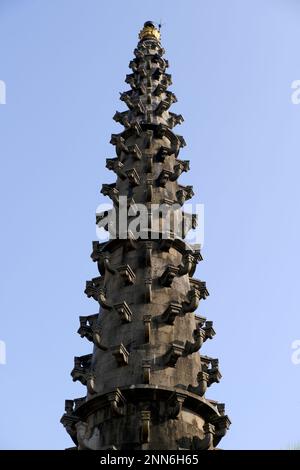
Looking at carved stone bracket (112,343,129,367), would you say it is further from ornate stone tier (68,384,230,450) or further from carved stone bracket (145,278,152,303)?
carved stone bracket (145,278,152,303)

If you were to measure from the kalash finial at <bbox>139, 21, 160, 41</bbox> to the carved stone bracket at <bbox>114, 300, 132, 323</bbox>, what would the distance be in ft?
98.6

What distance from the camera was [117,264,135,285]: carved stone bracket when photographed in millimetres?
35500

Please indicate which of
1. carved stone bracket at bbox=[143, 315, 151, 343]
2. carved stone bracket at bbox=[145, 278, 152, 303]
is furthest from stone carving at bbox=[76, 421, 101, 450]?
carved stone bracket at bbox=[145, 278, 152, 303]

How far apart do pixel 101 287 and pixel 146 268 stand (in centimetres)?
269

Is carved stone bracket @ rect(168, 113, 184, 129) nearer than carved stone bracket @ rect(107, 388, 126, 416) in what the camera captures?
No

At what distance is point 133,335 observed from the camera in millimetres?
33438

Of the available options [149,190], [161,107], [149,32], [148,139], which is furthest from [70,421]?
[149,32]

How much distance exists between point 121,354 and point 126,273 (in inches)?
183

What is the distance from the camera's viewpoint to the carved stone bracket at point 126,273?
35500mm

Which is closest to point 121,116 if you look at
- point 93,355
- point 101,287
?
point 101,287

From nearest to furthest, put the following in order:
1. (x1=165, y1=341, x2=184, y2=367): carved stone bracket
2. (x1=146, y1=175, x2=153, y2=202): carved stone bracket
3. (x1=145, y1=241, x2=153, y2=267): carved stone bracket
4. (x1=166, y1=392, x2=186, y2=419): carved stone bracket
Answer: (x1=166, y1=392, x2=186, y2=419): carved stone bracket, (x1=165, y1=341, x2=184, y2=367): carved stone bracket, (x1=145, y1=241, x2=153, y2=267): carved stone bracket, (x1=146, y1=175, x2=153, y2=202): carved stone bracket

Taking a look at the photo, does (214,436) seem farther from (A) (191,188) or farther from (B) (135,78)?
(B) (135,78)

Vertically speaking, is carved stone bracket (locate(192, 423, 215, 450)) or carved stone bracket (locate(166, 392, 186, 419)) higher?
carved stone bracket (locate(166, 392, 186, 419))

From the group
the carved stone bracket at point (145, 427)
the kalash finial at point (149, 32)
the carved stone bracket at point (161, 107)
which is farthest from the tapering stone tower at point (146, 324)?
the kalash finial at point (149, 32)
